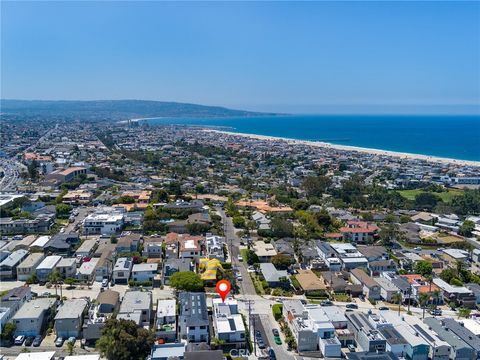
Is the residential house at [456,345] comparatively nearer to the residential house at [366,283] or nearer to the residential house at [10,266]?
the residential house at [366,283]

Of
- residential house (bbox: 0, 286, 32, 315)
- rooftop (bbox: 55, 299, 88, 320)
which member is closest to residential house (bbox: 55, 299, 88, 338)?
rooftop (bbox: 55, 299, 88, 320)

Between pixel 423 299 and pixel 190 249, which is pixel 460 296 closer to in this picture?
pixel 423 299

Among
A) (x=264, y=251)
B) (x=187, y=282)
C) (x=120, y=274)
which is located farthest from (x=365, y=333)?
(x=120, y=274)

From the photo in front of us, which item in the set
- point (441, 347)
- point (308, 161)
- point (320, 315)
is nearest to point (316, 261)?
point (320, 315)

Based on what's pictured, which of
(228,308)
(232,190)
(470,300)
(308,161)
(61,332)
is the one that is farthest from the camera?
(308,161)

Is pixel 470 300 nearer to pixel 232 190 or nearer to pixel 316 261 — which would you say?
pixel 316 261

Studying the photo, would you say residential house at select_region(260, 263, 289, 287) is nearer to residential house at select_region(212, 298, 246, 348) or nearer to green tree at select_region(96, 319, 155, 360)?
residential house at select_region(212, 298, 246, 348)
